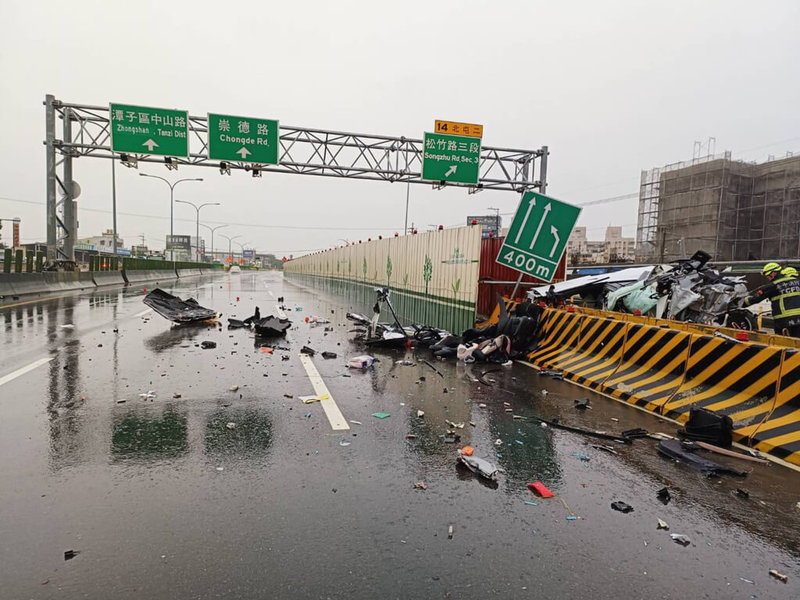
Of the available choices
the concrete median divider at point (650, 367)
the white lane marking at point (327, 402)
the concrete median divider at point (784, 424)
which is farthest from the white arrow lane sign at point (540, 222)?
the white lane marking at point (327, 402)

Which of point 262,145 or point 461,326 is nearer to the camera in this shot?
point 461,326

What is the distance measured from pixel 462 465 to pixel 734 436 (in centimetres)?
297

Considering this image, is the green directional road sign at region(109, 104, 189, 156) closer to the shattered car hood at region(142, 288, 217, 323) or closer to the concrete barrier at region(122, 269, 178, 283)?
the shattered car hood at region(142, 288, 217, 323)

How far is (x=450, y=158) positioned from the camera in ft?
64.6

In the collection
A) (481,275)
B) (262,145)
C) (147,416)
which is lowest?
(147,416)

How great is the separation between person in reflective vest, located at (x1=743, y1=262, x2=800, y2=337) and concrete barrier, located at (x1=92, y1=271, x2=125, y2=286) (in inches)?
1092

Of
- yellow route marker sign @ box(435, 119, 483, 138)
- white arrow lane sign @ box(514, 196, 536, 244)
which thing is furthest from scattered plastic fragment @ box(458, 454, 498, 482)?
yellow route marker sign @ box(435, 119, 483, 138)

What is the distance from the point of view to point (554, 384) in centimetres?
682

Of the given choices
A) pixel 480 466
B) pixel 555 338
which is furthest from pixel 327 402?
pixel 555 338

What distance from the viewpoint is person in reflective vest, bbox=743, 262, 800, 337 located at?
7254 millimetres

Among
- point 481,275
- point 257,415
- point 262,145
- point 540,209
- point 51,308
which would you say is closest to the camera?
point 257,415

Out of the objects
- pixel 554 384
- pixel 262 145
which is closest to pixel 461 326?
pixel 554 384

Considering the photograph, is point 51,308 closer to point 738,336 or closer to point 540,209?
point 540,209

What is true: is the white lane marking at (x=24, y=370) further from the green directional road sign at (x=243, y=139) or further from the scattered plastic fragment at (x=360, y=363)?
the green directional road sign at (x=243, y=139)
